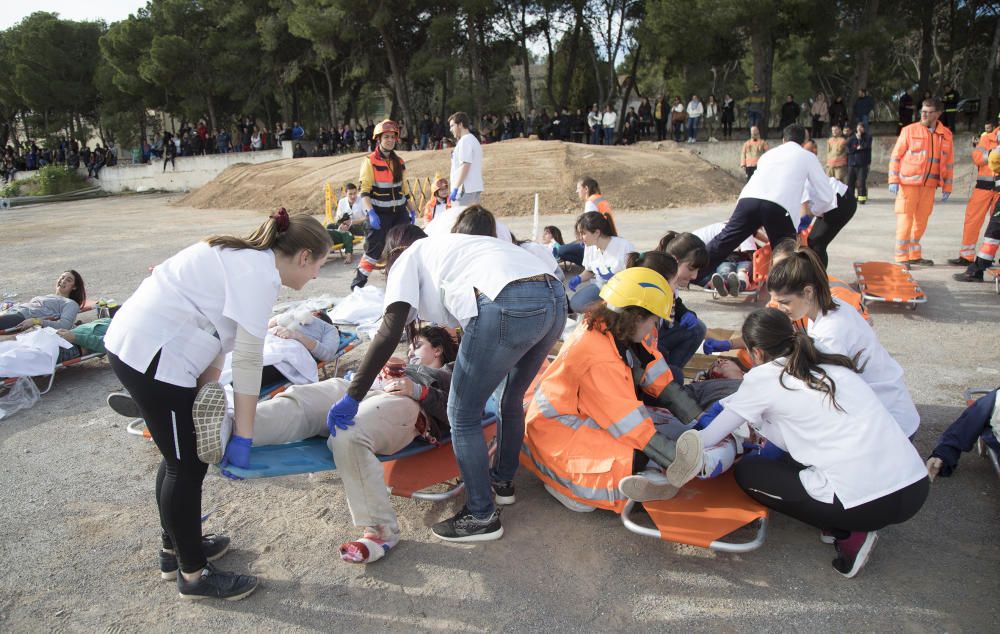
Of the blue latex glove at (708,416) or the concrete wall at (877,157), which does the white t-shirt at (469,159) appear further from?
the concrete wall at (877,157)

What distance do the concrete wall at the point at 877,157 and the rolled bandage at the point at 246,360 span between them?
731 inches

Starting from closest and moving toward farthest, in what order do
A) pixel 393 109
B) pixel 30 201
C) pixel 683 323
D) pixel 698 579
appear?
1. pixel 698 579
2. pixel 683 323
3. pixel 30 201
4. pixel 393 109

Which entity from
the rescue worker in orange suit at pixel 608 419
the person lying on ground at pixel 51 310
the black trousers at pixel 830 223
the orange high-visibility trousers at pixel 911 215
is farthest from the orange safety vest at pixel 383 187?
the orange high-visibility trousers at pixel 911 215

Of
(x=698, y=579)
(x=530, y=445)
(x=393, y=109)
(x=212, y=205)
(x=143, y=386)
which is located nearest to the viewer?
(x=143, y=386)

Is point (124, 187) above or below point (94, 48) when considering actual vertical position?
below

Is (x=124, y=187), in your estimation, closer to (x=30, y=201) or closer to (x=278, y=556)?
(x=30, y=201)

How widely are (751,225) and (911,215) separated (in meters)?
3.37

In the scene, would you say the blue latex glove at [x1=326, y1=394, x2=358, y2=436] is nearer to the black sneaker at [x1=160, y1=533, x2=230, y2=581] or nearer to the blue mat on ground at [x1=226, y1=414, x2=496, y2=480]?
the blue mat on ground at [x1=226, y1=414, x2=496, y2=480]

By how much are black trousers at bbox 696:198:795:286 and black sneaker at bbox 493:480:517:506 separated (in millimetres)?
3235

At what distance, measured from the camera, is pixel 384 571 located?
2.81m

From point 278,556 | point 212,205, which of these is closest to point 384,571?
point 278,556

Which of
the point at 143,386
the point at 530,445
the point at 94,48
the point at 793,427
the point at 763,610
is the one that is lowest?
the point at 763,610

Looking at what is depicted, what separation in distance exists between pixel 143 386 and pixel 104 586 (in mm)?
1027

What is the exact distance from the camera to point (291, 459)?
9.44 ft
